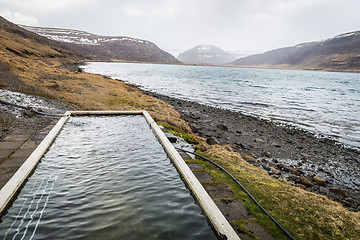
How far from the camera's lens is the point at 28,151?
6125 mm

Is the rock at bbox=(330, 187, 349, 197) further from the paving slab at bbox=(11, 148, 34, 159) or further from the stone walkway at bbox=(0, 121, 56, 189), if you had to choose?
the paving slab at bbox=(11, 148, 34, 159)

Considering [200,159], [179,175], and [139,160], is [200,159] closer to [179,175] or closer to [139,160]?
[179,175]

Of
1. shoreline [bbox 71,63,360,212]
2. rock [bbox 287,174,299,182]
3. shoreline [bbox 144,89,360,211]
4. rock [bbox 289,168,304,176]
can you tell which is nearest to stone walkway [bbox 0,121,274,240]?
shoreline [bbox 71,63,360,212]

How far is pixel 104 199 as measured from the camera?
4547 millimetres

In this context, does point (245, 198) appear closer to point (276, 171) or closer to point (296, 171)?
point (276, 171)

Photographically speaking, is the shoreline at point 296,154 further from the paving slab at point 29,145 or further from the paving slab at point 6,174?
the paving slab at point 6,174

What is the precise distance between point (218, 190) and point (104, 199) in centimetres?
283

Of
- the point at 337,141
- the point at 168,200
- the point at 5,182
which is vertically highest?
the point at 5,182

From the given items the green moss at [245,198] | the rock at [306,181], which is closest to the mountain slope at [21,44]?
the green moss at [245,198]

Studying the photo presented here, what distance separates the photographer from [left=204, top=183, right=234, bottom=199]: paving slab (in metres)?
4.54

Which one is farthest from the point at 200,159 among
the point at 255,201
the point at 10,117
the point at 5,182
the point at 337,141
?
the point at 337,141

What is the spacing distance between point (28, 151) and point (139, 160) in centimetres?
359

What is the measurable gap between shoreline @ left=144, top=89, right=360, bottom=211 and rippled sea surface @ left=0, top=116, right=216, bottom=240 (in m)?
5.71

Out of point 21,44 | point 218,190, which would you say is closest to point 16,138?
point 218,190
